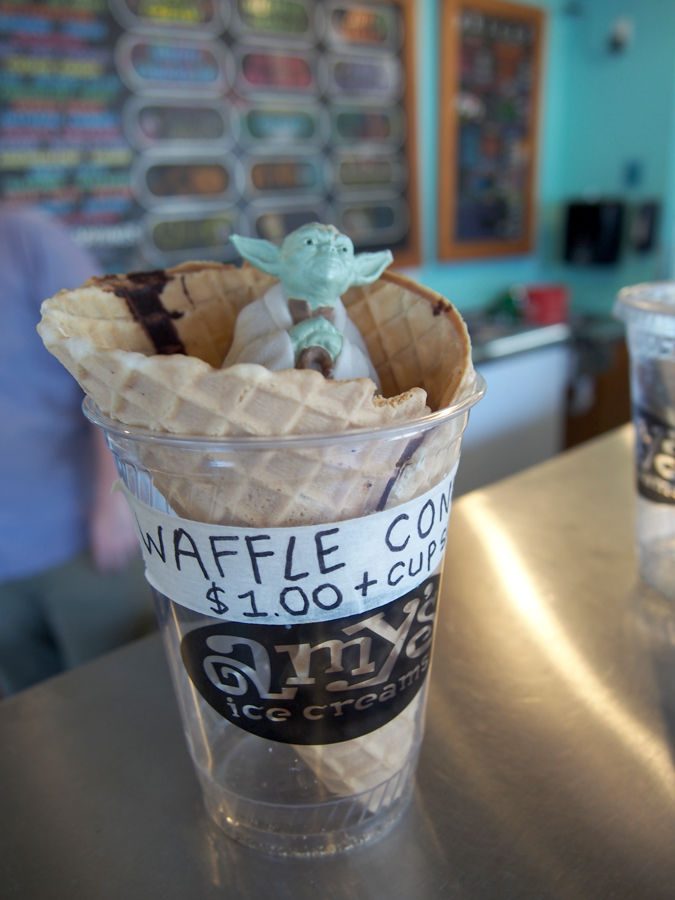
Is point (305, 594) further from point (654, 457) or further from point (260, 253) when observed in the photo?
point (654, 457)

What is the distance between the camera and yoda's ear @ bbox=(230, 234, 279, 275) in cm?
41

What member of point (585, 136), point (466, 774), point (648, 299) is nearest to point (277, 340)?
point (466, 774)

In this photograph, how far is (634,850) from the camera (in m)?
0.39

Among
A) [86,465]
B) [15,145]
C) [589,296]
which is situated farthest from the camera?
[589,296]

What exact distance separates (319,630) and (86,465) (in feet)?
2.91

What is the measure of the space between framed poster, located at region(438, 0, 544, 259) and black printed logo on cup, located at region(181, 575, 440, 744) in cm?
225

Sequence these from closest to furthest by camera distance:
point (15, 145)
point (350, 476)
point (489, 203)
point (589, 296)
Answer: point (350, 476)
point (15, 145)
point (489, 203)
point (589, 296)

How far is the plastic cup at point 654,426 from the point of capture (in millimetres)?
573

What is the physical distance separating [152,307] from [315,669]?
0.84 ft

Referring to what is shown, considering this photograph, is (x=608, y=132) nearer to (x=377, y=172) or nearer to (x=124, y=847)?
(x=377, y=172)

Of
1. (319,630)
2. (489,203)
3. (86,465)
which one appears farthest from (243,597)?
(489,203)

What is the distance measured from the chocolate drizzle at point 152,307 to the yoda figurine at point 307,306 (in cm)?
5

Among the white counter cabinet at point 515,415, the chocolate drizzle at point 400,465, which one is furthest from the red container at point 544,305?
the chocolate drizzle at point 400,465

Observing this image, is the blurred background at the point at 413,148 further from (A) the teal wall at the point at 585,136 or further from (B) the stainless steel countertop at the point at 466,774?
(B) the stainless steel countertop at the point at 466,774
